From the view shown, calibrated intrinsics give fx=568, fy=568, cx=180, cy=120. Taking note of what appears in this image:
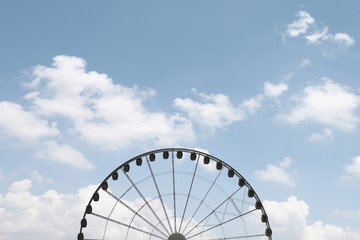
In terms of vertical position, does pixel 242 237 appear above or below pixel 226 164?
below

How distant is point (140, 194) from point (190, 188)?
3.89m

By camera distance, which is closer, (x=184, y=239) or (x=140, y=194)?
(x=184, y=239)

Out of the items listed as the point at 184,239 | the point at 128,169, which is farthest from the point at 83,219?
the point at 184,239

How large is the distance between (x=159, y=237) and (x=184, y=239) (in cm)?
184

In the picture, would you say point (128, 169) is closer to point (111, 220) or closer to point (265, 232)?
point (111, 220)

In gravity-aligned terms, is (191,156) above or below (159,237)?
above

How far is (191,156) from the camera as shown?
43656 mm

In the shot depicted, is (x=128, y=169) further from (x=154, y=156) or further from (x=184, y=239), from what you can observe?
(x=184, y=239)

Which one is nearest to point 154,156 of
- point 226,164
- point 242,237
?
→ point 226,164

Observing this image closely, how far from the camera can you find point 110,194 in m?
42.6

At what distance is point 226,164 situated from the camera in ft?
140

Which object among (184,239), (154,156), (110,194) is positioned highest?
(154,156)

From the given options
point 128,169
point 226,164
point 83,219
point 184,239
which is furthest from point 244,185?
point 83,219

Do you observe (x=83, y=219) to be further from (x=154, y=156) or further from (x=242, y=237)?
(x=242, y=237)
